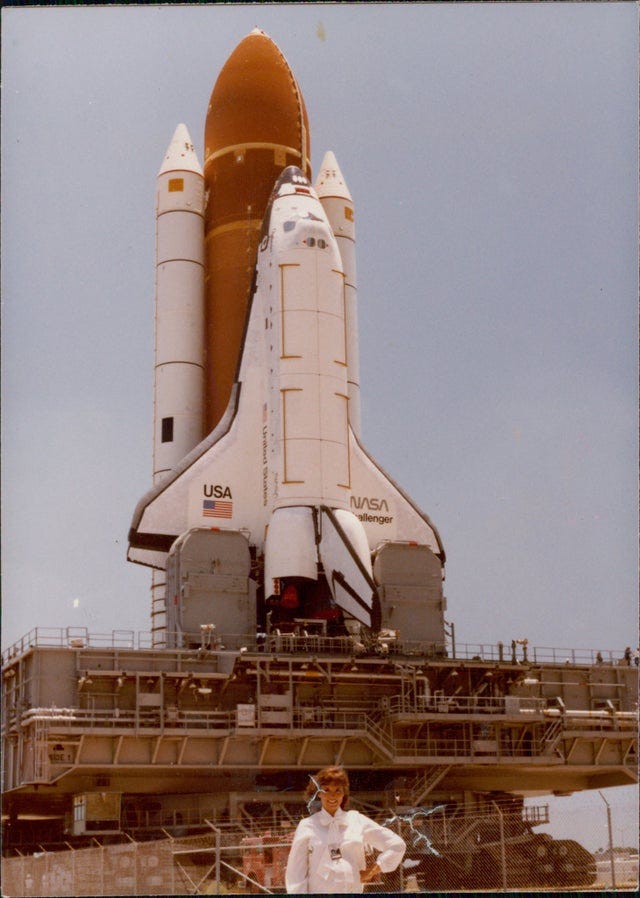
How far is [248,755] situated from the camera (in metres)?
27.0

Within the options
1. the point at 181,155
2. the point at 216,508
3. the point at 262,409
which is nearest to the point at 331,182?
the point at 181,155

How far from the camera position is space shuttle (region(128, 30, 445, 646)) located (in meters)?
28.8

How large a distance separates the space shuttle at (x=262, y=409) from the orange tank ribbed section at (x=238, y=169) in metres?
0.05

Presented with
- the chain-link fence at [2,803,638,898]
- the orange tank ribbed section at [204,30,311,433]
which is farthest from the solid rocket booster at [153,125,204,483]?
the chain-link fence at [2,803,638,898]

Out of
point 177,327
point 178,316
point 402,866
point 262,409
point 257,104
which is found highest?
point 257,104

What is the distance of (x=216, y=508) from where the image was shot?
30.5 metres

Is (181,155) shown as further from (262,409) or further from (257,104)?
(262,409)

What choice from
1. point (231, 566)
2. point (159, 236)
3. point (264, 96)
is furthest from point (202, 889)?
point (264, 96)

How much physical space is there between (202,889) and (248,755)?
4.90 meters

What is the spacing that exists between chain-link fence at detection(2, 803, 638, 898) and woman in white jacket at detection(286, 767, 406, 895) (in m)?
12.2

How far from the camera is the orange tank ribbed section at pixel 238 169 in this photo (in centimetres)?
3481

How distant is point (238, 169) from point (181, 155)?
2.13m

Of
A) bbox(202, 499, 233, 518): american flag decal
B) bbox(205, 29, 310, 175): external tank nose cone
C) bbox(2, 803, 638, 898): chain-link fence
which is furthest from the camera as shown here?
bbox(205, 29, 310, 175): external tank nose cone

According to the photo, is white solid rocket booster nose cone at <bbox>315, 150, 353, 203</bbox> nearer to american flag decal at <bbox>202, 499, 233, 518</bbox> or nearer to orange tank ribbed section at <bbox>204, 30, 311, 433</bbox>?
orange tank ribbed section at <bbox>204, 30, 311, 433</bbox>
